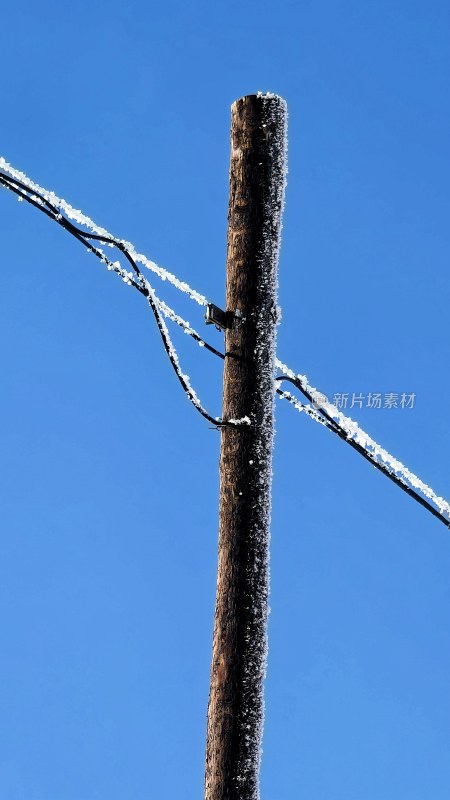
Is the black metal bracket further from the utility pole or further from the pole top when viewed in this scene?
the pole top

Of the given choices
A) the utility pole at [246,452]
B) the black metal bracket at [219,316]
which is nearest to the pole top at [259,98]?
the utility pole at [246,452]

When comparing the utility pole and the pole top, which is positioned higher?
the pole top

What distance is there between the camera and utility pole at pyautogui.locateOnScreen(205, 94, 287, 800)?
5039 millimetres

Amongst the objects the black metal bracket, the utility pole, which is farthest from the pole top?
the black metal bracket

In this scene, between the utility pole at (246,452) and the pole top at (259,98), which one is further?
the pole top at (259,98)

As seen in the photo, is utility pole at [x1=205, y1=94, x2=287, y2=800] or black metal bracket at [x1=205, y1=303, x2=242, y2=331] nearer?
utility pole at [x1=205, y1=94, x2=287, y2=800]

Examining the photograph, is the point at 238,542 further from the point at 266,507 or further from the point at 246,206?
the point at 246,206

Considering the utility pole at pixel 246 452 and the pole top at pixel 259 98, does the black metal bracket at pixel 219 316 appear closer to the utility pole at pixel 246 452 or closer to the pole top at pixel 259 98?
the utility pole at pixel 246 452

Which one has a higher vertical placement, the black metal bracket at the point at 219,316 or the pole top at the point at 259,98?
the pole top at the point at 259,98

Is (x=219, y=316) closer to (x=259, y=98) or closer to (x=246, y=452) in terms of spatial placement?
(x=246, y=452)

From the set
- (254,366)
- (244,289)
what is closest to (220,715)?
(254,366)

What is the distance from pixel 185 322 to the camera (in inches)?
235

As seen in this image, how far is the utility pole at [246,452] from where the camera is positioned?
16.5 feet

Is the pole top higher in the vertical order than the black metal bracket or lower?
higher
